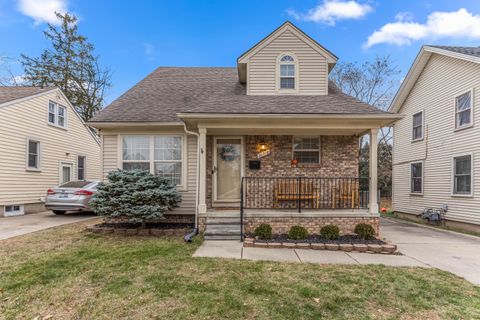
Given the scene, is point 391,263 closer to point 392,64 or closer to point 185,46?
point 185,46

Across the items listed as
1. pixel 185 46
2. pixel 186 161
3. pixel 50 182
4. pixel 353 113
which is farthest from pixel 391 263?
pixel 185 46

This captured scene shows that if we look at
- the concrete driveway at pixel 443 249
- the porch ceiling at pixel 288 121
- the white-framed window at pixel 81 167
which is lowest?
the concrete driveway at pixel 443 249

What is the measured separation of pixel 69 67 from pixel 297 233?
2159 cm

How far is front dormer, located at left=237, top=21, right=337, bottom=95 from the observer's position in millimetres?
8148

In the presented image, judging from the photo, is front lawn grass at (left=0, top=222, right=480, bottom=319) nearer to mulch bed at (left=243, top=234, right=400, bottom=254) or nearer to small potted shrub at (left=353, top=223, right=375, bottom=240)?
mulch bed at (left=243, top=234, right=400, bottom=254)

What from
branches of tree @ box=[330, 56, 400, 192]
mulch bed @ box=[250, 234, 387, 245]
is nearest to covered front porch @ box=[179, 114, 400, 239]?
mulch bed @ box=[250, 234, 387, 245]

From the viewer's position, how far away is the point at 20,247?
5.54 m

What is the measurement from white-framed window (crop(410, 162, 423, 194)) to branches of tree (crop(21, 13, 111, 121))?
21.9 metres

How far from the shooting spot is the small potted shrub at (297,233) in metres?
6.16

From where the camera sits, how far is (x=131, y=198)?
259 inches

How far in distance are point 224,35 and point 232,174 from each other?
1144 centimetres

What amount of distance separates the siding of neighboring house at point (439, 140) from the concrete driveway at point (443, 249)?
1.86 metres

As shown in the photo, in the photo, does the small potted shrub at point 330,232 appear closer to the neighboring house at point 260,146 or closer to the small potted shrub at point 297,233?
the small potted shrub at point 297,233

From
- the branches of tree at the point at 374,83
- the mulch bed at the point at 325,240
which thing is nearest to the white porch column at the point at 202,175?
the mulch bed at the point at 325,240
